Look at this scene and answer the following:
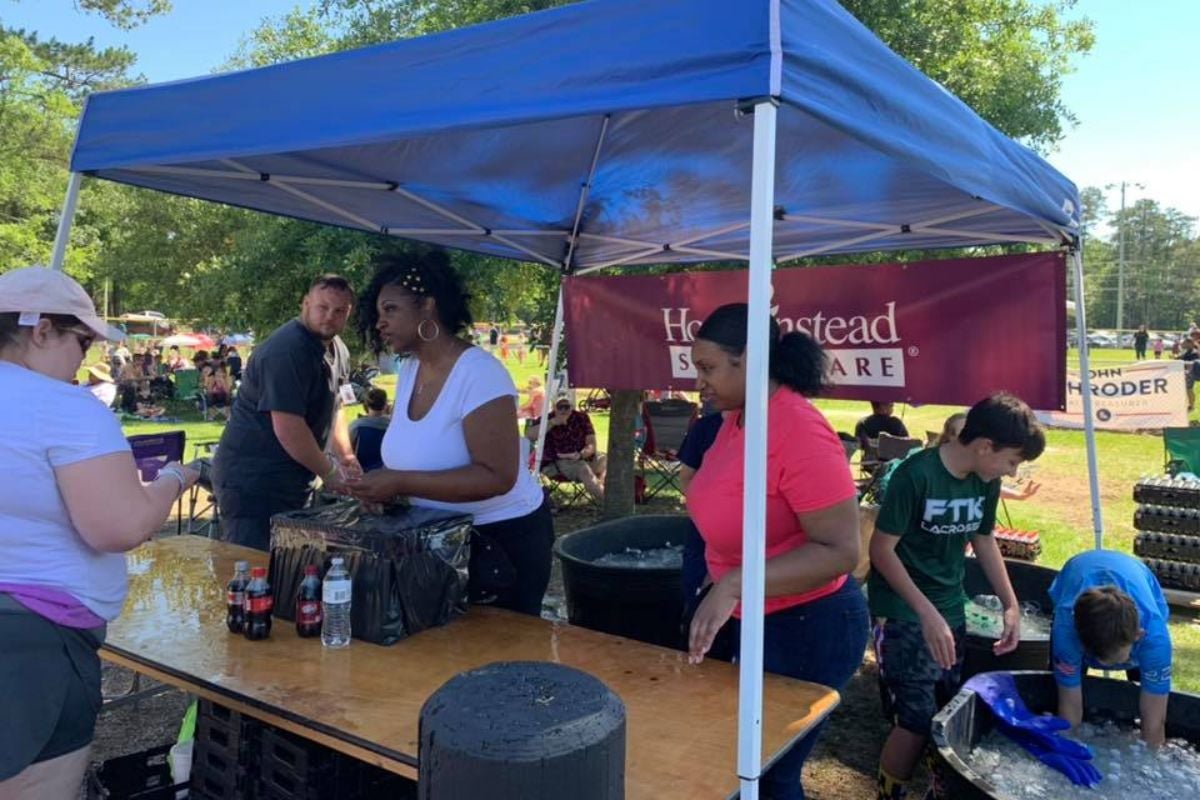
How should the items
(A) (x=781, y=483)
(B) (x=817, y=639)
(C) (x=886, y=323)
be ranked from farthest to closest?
(C) (x=886, y=323) < (B) (x=817, y=639) < (A) (x=781, y=483)

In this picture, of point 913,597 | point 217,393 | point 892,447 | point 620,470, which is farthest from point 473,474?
point 217,393

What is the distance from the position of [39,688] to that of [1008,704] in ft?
9.54

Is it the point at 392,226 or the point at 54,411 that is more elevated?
the point at 392,226

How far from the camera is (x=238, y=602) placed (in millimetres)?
2170

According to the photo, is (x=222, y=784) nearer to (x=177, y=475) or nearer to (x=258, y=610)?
(x=258, y=610)

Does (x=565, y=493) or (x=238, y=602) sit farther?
(x=565, y=493)

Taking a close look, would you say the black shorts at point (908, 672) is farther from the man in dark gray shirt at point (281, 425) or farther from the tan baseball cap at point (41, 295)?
the tan baseball cap at point (41, 295)

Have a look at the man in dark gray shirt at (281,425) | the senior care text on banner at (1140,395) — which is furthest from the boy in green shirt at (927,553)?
the senior care text on banner at (1140,395)

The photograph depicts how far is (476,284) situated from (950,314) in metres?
4.12

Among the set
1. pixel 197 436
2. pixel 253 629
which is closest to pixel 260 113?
pixel 253 629

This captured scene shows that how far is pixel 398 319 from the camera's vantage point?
93.3 inches

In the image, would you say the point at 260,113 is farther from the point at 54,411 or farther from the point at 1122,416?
the point at 1122,416

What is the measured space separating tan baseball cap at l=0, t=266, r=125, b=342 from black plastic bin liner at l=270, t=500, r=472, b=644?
748 mm

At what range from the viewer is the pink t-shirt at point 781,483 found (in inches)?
71.1
